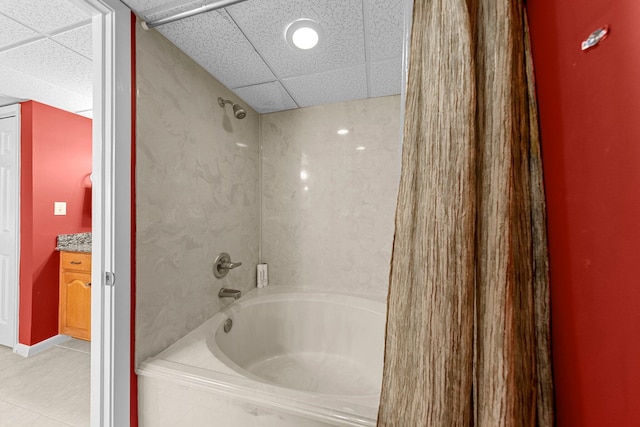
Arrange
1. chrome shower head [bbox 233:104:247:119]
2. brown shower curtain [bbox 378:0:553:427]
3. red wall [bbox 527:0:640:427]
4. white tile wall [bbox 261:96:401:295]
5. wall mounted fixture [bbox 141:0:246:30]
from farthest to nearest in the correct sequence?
white tile wall [bbox 261:96:401:295]
chrome shower head [bbox 233:104:247:119]
wall mounted fixture [bbox 141:0:246:30]
brown shower curtain [bbox 378:0:553:427]
red wall [bbox 527:0:640:427]

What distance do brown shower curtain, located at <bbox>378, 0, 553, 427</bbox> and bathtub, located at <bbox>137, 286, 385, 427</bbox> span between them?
1.56 feet

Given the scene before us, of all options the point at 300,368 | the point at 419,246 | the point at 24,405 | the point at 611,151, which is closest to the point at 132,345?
the point at 300,368

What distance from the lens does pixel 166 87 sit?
112cm

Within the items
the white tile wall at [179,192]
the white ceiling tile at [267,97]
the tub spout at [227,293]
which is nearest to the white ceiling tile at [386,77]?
the white ceiling tile at [267,97]

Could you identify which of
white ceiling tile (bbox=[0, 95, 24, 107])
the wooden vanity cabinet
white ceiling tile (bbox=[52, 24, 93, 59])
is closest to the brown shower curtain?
white ceiling tile (bbox=[52, 24, 93, 59])

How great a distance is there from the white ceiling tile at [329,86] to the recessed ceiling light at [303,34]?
0.94ft

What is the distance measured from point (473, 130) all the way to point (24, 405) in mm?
2469

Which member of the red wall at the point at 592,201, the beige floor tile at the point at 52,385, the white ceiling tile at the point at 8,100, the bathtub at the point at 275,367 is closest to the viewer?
the red wall at the point at 592,201

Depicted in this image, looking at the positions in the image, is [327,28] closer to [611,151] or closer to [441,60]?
[441,60]

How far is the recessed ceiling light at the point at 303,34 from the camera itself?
1062 millimetres

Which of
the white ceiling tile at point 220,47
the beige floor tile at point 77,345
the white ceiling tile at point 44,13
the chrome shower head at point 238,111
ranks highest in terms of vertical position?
the white ceiling tile at point 44,13

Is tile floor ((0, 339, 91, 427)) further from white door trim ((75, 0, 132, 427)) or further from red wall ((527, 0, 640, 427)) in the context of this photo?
red wall ((527, 0, 640, 427))

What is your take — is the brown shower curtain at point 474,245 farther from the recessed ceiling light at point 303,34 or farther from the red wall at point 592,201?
the recessed ceiling light at point 303,34

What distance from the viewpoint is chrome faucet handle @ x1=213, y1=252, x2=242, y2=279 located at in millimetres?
1448
